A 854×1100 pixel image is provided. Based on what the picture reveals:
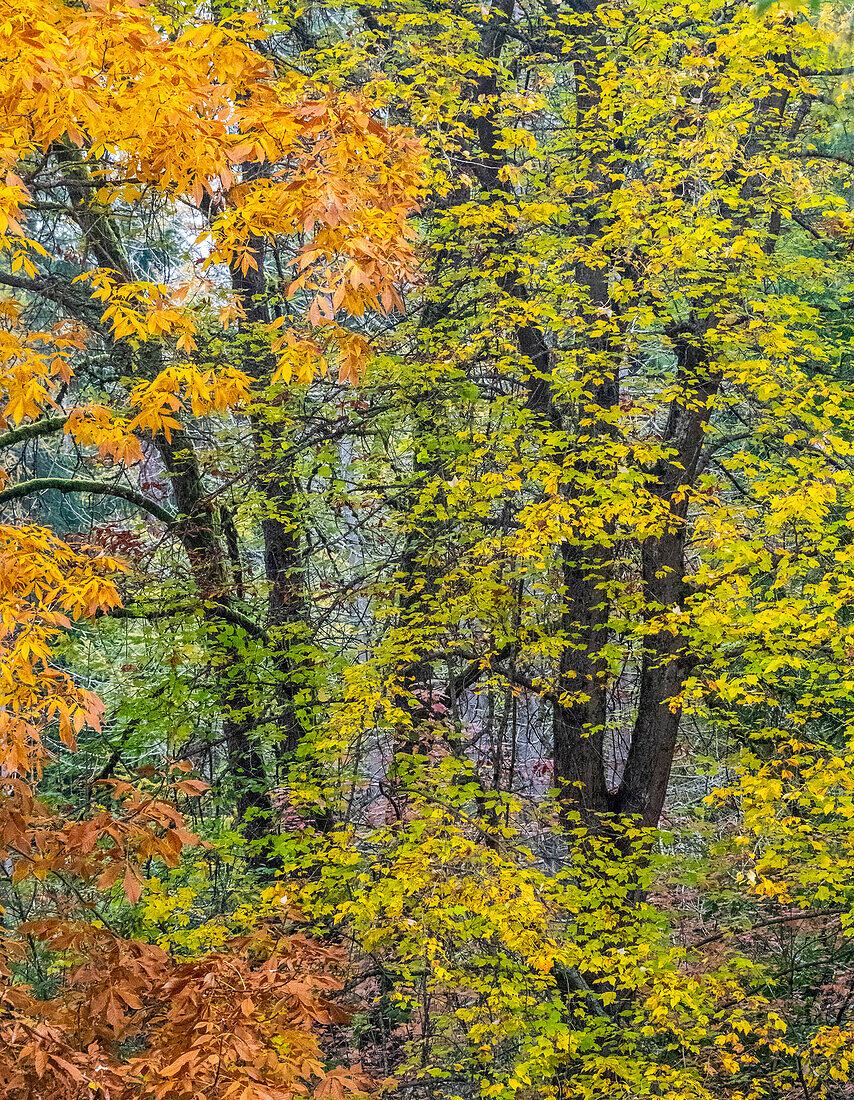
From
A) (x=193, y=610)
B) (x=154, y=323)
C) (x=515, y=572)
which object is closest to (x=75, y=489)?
(x=193, y=610)

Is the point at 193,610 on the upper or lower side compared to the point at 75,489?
lower

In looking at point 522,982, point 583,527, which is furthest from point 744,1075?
point 583,527

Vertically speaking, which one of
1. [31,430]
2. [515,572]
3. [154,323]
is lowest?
[154,323]

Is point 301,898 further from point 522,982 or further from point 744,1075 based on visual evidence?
point 744,1075

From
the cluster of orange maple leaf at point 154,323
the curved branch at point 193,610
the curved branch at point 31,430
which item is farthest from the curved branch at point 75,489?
the cluster of orange maple leaf at point 154,323

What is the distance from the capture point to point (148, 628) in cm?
741

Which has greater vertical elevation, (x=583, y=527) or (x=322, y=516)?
(x=322, y=516)

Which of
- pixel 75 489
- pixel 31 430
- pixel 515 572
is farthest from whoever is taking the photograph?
pixel 515 572

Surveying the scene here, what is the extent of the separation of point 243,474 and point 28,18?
14.4ft

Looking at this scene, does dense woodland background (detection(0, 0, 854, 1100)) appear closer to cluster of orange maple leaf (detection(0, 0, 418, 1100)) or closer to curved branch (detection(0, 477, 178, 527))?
curved branch (detection(0, 477, 178, 527))

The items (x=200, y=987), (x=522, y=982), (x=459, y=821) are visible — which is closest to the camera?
(x=200, y=987)

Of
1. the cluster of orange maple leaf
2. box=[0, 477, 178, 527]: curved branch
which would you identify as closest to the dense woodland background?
box=[0, 477, 178, 527]: curved branch

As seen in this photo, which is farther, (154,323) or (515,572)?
(515,572)

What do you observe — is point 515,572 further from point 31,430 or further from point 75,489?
point 31,430
